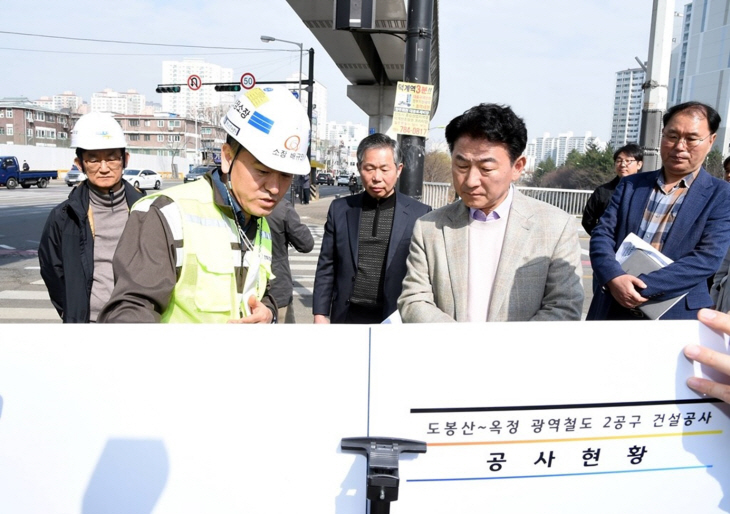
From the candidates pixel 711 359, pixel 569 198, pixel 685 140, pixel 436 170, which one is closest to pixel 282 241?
pixel 685 140

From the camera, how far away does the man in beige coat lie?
6.50 ft

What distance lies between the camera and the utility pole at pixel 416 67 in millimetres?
4180

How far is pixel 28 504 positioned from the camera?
47.5 inches

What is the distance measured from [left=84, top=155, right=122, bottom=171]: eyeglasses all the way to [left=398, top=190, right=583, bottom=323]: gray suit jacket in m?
1.89

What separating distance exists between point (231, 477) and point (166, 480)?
0.47ft

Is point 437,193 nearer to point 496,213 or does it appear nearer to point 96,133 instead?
point 96,133

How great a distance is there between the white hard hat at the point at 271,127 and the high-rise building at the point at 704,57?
315 feet

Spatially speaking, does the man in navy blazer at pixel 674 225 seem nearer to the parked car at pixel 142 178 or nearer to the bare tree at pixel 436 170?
the bare tree at pixel 436 170

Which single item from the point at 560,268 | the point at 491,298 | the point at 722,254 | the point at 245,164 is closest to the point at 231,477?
the point at 245,164

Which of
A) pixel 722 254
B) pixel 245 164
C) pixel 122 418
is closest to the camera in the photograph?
pixel 122 418

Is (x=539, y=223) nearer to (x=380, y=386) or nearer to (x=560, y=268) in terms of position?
(x=560, y=268)

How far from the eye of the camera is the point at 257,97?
5.20 feet

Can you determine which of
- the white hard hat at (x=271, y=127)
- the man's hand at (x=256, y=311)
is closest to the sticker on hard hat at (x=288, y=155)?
the white hard hat at (x=271, y=127)

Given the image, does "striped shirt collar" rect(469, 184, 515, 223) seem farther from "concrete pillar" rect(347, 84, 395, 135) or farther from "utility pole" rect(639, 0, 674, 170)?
"concrete pillar" rect(347, 84, 395, 135)
